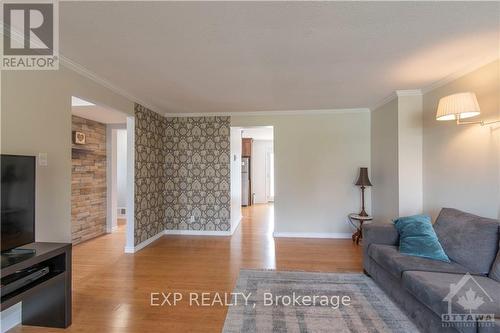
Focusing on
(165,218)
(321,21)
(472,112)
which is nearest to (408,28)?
(321,21)

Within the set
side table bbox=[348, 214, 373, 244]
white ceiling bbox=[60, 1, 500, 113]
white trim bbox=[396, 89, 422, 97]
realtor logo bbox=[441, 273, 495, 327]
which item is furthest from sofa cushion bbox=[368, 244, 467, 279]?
white trim bbox=[396, 89, 422, 97]

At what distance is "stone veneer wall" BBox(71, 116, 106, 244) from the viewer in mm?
4337

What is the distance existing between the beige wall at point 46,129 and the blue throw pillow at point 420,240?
137 inches

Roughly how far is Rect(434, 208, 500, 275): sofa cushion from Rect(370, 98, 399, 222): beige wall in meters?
1.12

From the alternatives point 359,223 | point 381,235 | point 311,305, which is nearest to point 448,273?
point 381,235

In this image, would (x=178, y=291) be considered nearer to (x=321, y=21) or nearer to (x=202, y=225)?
(x=202, y=225)

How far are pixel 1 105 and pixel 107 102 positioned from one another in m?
1.39

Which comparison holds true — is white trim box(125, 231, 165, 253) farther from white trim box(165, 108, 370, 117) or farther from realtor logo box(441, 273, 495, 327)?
realtor logo box(441, 273, 495, 327)

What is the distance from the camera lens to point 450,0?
162cm

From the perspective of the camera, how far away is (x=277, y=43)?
7.06 feet

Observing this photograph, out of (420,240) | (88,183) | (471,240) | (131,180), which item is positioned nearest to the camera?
(471,240)

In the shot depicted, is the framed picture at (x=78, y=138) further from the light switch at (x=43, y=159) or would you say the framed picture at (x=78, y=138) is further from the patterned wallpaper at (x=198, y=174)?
the light switch at (x=43, y=159)

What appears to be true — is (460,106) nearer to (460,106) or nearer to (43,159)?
(460,106)

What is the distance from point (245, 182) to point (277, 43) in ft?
22.4
